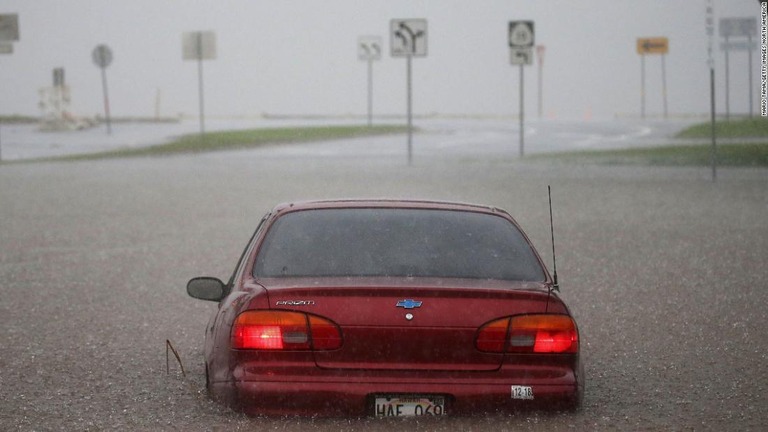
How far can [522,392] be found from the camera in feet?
22.8

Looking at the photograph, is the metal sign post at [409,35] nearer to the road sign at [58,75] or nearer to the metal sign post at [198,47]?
the metal sign post at [198,47]

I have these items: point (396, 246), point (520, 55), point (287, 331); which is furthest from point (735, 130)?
point (287, 331)

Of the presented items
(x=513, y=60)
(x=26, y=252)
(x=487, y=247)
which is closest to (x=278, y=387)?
(x=487, y=247)

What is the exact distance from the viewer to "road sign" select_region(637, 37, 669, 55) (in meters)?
89.2

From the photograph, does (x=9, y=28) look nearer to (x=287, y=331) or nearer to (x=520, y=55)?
(x=520, y=55)

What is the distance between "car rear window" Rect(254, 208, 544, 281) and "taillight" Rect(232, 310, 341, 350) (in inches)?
16.2

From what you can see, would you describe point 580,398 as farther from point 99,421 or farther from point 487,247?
point 99,421

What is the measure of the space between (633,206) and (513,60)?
1335 centimetres

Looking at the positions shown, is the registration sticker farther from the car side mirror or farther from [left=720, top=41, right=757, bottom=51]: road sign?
[left=720, top=41, right=757, bottom=51]: road sign

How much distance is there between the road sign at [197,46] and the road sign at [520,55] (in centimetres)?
1484

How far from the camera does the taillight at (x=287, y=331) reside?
6.89 meters

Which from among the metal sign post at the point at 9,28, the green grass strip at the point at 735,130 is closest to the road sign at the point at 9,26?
the metal sign post at the point at 9,28

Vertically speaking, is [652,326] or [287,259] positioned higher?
Result: [287,259]

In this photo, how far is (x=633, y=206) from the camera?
2381 centimetres
